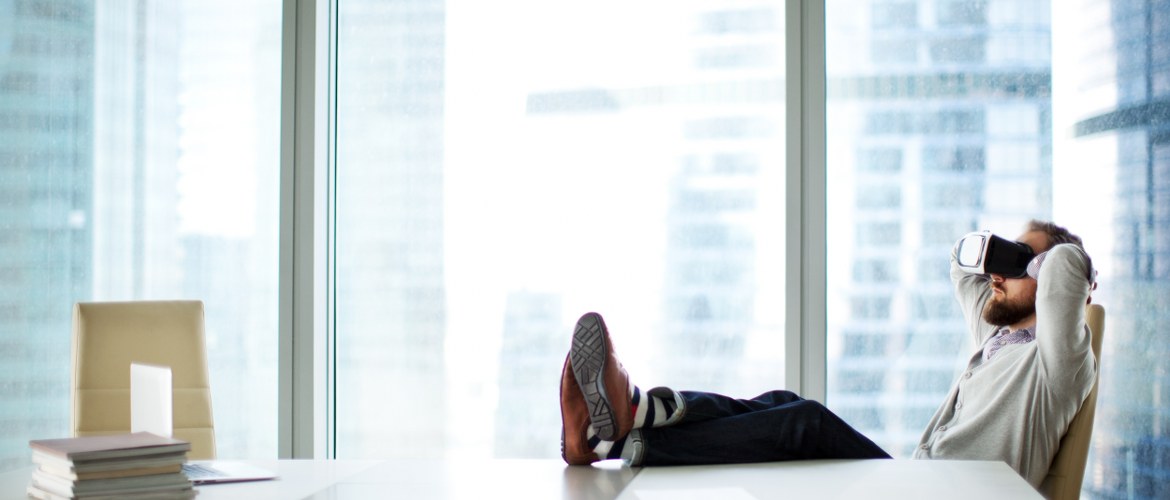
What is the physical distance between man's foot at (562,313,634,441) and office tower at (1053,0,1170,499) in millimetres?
1608

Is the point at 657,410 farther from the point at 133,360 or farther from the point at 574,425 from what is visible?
the point at 133,360

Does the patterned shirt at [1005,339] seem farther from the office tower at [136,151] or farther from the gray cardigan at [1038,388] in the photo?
the office tower at [136,151]

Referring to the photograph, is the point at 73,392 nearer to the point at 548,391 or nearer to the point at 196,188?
the point at 196,188

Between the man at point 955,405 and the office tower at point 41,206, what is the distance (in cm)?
182

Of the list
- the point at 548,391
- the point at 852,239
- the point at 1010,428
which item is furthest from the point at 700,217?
the point at 1010,428

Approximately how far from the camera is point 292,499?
174 cm

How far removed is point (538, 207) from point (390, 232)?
1.76 feet

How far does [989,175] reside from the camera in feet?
10.1

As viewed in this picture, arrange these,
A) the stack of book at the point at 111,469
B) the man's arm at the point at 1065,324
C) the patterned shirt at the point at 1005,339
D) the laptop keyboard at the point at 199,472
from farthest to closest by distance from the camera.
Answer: the patterned shirt at the point at 1005,339
the man's arm at the point at 1065,324
the laptop keyboard at the point at 199,472
the stack of book at the point at 111,469

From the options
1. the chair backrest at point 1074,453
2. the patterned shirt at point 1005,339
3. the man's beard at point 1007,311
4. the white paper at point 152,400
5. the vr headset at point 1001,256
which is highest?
the vr headset at point 1001,256

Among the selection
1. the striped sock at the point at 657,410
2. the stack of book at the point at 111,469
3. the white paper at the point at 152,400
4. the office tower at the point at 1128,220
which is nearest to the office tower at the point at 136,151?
the white paper at the point at 152,400

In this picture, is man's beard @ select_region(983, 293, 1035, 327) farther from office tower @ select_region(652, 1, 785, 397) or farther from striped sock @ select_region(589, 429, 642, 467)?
striped sock @ select_region(589, 429, 642, 467)

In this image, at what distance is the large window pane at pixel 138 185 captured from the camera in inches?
116

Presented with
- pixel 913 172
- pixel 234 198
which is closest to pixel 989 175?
pixel 913 172
